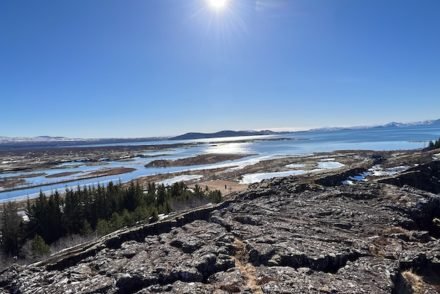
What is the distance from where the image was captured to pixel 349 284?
2233 cm

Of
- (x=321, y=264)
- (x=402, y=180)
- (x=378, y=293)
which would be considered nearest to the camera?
(x=378, y=293)

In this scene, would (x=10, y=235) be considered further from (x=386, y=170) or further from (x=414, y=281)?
(x=386, y=170)

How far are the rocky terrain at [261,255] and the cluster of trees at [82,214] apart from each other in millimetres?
9151

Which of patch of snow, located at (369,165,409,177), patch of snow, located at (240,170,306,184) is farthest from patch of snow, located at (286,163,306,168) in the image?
patch of snow, located at (369,165,409,177)

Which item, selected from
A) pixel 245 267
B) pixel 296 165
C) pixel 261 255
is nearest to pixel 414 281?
pixel 261 255

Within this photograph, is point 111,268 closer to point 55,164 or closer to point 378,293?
point 378,293

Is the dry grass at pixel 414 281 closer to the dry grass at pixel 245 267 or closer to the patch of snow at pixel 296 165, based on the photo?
the dry grass at pixel 245 267

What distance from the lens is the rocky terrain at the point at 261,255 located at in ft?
76.8

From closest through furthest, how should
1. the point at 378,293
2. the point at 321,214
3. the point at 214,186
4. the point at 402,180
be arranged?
the point at 378,293, the point at 321,214, the point at 402,180, the point at 214,186

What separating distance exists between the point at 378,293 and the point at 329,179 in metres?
42.1

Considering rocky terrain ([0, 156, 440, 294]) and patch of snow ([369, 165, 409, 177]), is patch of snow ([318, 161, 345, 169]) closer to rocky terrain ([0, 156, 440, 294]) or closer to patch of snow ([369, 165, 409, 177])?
patch of snow ([369, 165, 409, 177])

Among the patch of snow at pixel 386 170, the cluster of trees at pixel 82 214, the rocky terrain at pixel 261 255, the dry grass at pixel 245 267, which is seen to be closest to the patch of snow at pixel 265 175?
the patch of snow at pixel 386 170

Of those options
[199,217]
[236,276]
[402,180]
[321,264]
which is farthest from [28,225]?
[402,180]

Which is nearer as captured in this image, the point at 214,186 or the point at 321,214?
the point at 321,214
